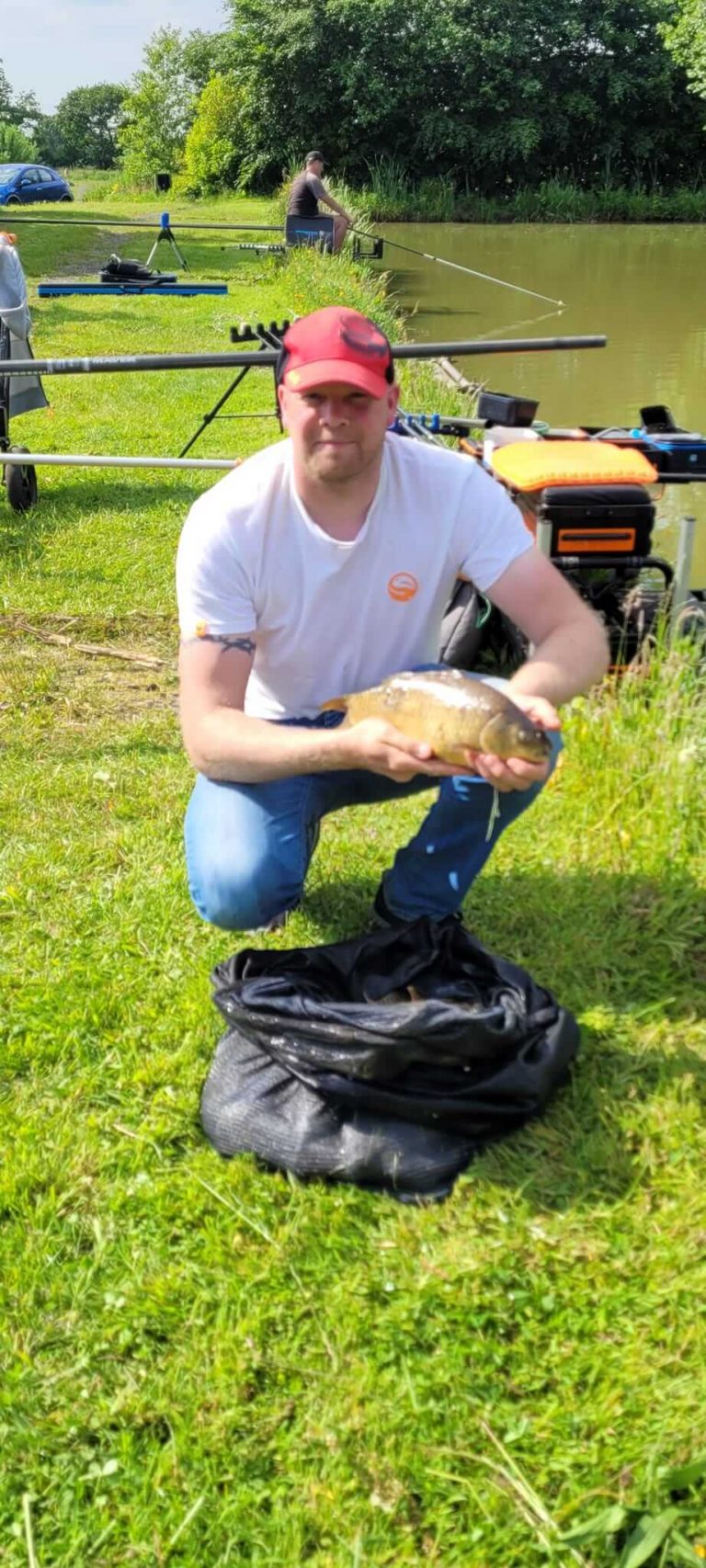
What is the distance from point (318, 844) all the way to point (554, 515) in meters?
1.28

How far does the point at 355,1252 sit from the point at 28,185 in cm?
3285

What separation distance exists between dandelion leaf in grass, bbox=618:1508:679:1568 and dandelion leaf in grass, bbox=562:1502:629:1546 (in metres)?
0.02

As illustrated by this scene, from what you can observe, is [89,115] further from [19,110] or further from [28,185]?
[28,185]

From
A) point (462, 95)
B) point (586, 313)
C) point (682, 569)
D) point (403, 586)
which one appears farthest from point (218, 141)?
point (403, 586)

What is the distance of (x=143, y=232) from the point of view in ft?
73.9

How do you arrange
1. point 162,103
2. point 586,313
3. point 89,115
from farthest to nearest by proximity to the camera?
point 89,115 < point 162,103 < point 586,313

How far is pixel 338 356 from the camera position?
2.24 meters

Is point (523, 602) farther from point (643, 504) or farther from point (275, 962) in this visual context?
point (643, 504)

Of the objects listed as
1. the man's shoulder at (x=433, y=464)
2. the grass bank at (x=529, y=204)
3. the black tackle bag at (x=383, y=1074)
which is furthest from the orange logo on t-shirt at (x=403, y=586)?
the grass bank at (x=529, y=204)

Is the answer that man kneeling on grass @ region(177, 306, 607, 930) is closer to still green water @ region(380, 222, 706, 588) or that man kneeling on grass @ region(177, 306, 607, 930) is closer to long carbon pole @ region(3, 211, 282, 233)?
still green water @ region(380, 222, 706, 588)

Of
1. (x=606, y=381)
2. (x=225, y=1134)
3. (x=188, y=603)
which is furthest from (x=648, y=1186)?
(x=606, y=381)

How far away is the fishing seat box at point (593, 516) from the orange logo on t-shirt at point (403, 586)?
4.53 feet

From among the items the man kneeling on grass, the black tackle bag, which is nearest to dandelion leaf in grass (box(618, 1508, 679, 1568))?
the black tackle bag

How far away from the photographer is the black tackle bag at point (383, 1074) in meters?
2.11
